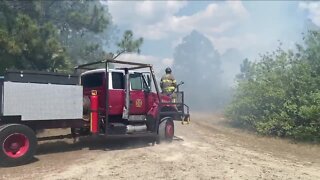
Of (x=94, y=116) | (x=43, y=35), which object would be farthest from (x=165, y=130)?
(x=43, y=35)

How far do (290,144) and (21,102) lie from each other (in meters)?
9.70

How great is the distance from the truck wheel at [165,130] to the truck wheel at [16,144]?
4376mm

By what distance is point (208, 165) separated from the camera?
9281 millimetres

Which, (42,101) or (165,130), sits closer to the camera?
(42,101)

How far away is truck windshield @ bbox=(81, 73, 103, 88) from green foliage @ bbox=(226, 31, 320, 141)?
306 inches

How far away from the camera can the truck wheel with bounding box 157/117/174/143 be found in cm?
1253

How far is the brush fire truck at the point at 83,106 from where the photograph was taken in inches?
361

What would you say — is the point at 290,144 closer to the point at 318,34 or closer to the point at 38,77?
the point at 318,34

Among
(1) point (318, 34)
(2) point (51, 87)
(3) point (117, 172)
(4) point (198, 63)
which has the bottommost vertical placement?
(3) point (117, 172)

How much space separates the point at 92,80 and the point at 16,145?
3392 mm

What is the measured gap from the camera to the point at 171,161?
9.67 m

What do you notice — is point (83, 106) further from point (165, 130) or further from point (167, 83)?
point (167, 83)

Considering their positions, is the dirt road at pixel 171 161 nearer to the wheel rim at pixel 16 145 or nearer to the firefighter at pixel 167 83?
the wheel rim at pixel 16 145

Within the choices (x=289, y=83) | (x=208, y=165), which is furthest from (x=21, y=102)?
(x=289, y=83)
